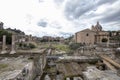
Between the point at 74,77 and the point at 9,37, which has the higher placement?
the point at 9,37

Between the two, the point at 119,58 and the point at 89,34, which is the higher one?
the point at 89,34

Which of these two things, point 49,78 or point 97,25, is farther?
point 97,25

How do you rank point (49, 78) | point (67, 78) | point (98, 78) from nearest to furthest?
point (98, 78)
point (67, 78)
point (49, 78)

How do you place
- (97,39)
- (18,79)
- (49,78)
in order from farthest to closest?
(97,39) < (49,78) < (18,79)

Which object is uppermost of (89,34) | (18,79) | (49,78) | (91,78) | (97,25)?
(97,25)

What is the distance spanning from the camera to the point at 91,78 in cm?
252

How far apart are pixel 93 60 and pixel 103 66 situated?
3.18 feet

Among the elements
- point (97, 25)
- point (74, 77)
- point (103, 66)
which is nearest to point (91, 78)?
point (74, 77)

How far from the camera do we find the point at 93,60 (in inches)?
248

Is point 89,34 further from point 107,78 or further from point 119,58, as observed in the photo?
point 107,78

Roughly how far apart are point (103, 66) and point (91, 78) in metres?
3.10

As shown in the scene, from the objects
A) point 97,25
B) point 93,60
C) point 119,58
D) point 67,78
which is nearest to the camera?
point 67,78

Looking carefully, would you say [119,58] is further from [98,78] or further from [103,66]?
[98,78]

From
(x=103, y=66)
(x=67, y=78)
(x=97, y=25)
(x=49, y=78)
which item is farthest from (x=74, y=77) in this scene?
(x=97, y=25)
